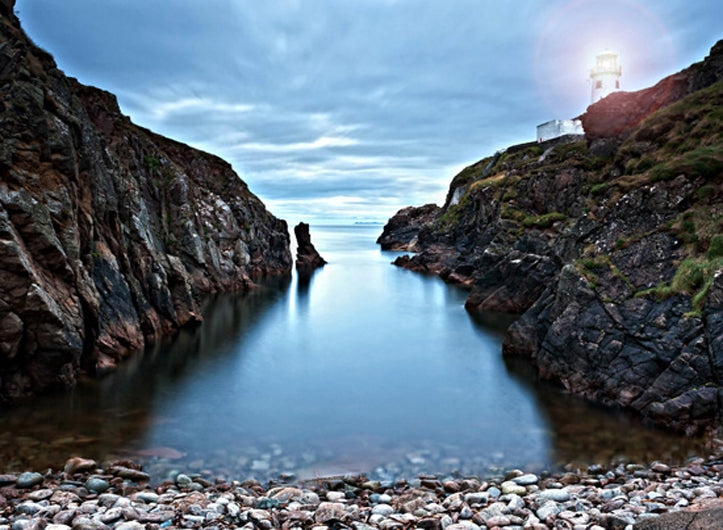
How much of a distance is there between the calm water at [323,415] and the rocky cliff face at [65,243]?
1883mm

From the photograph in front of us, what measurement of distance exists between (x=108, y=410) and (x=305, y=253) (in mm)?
78602

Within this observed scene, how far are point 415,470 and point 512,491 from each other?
3.53 metres

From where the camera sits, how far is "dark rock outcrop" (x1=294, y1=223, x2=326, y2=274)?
9525 centimetres

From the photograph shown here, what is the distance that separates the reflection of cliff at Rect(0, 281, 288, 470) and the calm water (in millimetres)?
77

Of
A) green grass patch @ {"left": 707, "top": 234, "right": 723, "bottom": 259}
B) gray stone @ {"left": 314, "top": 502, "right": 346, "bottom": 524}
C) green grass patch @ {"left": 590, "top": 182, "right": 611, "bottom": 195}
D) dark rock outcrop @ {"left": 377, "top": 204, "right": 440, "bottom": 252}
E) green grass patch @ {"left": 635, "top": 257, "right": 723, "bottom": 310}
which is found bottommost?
gray stone @ {"left": 314, "top": 502, "right": 346, "bottom": 524}

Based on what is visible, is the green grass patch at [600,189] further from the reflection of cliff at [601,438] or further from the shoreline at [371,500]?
the shoreline at [371,500]

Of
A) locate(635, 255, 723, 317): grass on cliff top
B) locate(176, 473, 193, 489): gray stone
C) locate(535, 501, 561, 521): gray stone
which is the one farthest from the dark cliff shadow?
locate(176, 473, 193, 489): gray stone

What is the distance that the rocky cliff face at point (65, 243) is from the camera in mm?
19250

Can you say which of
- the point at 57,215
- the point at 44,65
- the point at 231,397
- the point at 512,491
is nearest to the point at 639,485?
the point at 512,491

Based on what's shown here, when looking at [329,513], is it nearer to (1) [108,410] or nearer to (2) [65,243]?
(1) [108,410]

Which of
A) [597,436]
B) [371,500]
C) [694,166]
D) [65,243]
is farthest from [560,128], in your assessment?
[371,500]

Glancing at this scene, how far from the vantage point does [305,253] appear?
322 ft

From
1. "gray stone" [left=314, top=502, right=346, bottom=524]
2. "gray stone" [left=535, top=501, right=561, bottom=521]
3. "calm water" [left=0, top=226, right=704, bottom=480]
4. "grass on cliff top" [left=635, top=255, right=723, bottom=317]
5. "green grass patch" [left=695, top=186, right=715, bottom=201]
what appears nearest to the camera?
"gray stone" [left=535, top=501, right=561, bottom=521]

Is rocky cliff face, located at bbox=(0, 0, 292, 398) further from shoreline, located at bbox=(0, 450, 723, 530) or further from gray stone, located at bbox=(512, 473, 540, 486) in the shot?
gray stone, located at bbox=(512, 473, 540, 486)
